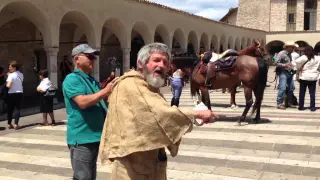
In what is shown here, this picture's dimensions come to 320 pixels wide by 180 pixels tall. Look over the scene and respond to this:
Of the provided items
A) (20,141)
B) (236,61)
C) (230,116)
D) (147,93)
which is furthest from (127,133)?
(230,116)

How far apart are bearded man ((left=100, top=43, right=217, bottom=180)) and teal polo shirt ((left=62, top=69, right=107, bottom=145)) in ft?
2.00

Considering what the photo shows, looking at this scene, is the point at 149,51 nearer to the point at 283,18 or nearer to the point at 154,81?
the point at 154,81

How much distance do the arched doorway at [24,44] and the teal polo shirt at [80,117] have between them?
414 inches

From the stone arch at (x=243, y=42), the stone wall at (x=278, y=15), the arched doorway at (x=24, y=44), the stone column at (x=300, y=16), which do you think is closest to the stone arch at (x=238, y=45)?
the stone arch at (x=243, y=42)

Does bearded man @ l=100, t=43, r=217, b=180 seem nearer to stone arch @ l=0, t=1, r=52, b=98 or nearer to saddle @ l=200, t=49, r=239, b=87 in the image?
saddle @ l=200, t=49, r=239, b=87

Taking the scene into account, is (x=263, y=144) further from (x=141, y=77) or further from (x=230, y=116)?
(x=141, y=77)

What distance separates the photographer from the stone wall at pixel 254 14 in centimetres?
4591

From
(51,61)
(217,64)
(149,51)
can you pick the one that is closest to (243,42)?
(51,61)

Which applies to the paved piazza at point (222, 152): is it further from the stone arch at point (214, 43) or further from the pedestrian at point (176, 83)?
the stone arch at point (214, 43)

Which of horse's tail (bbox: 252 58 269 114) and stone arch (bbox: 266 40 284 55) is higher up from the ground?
stone arch (bbox: 266 40 284 55)

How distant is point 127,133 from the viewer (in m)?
2.43

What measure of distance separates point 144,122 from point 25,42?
1696 centimetres

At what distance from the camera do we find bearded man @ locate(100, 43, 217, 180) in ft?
7.66

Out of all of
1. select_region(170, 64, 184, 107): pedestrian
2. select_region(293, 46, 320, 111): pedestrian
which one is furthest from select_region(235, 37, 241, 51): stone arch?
select_region(170, 64, 184, 107): pedestrian
